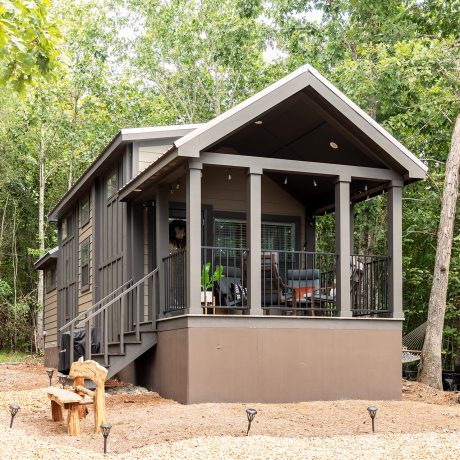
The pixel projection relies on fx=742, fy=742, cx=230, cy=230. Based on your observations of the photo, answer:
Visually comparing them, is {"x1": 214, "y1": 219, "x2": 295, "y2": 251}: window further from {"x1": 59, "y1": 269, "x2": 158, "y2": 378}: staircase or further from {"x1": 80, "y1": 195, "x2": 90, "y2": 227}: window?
{"x1": 80, "y1": 195, "x2": 90, "y2": 227}: window

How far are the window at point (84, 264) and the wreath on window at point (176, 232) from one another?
3575 millimetres

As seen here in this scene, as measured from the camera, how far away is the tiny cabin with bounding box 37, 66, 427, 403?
32.4ft

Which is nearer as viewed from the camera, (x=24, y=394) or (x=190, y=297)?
(x=190, y=297)

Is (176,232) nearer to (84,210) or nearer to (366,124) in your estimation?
(366,124)

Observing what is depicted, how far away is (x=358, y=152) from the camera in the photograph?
1141 centimetres

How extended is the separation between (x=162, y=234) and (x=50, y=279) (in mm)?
10719

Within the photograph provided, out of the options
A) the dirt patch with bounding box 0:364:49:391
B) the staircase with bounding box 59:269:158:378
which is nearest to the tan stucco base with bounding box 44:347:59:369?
the dirt patch with bounding box 0:364:49:391

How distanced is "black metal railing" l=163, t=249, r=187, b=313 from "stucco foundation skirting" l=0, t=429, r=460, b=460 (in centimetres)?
354

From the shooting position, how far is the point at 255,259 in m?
10.1

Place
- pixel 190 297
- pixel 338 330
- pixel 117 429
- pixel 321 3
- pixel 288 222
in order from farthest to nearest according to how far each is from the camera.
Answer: pixel 321 3, pixel 288 222, pixel 338 330, pixel 190 297, pixel 117 429

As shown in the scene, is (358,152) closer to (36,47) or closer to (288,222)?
(288,222)

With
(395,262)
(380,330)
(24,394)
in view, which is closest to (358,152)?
(395,262)

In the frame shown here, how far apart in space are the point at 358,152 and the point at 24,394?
6.10 m

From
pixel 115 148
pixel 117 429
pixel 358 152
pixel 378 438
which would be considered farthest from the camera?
pixel 115 148
